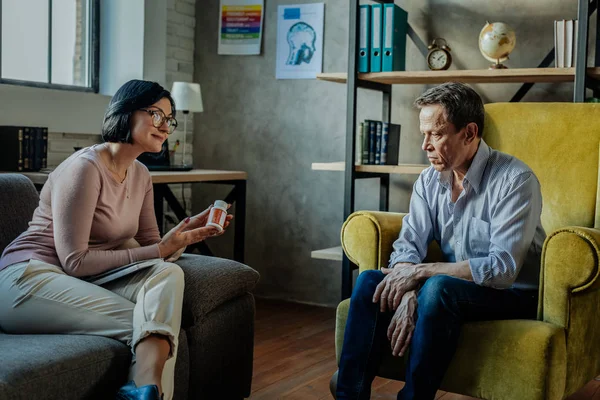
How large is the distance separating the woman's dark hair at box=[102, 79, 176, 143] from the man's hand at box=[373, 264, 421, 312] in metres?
0.83

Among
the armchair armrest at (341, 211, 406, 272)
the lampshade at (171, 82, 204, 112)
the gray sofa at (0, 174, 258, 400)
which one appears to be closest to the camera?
the gray sofa at (0, 174, 258, 400)

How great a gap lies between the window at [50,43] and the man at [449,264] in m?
2.25

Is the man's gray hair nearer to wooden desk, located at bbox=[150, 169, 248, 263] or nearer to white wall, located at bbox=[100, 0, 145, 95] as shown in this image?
wooden desk, located at bbox=[150, 169, 248, 263]

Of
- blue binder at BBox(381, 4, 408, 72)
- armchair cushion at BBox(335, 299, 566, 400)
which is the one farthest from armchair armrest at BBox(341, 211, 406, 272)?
blue binder at BBox(381, 4, 408, 72)

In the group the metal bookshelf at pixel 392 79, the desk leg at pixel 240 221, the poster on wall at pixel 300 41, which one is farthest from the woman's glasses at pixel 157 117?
the poster on wall at pixel 300 41

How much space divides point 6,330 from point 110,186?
0.47m

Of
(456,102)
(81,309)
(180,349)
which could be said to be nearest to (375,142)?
(456,102)

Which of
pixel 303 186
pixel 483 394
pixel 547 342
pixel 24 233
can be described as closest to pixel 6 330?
pixel 24 233

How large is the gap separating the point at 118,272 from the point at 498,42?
6.63ft

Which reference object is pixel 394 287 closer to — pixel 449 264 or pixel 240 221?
pixel 449 264

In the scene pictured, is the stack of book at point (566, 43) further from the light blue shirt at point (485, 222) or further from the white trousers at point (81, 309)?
the white trousers at point (81, 309)

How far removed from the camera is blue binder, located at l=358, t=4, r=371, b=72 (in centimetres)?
351

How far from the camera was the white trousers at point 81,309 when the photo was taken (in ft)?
6.47

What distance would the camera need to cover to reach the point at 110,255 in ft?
7.06
